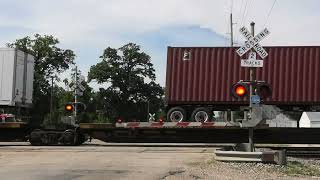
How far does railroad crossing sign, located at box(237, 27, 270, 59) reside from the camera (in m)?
14.2

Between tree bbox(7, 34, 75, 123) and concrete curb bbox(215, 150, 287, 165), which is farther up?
tree bbox(7, 34, 75, 123)

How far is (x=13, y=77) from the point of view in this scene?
20.9m

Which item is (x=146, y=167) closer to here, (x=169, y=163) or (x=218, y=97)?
(x=169, y=163)

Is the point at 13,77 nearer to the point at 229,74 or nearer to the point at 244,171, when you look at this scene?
the point at 229,74

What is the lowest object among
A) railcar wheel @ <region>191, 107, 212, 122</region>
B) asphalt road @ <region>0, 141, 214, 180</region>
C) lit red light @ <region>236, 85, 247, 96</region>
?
asphalt road @ <region>0, 141, 214, 180</region>

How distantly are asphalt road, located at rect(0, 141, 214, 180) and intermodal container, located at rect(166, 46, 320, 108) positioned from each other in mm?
8765

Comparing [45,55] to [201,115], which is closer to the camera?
[201,115]

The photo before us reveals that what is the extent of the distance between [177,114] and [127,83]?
68.3 m

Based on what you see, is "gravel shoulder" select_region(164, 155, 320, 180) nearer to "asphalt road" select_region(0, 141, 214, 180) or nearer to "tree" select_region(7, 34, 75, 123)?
"asphalt road" select_region(0, 141, 214, 180)

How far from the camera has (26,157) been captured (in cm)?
1580

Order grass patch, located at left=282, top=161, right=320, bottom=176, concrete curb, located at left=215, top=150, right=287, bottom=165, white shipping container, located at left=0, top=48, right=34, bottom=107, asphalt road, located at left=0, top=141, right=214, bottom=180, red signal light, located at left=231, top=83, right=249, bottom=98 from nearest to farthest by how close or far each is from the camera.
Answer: asphalt road, located at left=0, top=141, right=214, bottom=180 → grass patch, located at left=282, top=161, right=320, bottom=176 → concrete curb, located at left=215, top=150, right=287, bottom=165 → red signal light, located at left=231, top=83, right=249, bottom=98 → white shipping container, located at left=0, top=48, right=34, bottom=107

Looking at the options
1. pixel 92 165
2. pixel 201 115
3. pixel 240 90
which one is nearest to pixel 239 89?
pixel 240 90

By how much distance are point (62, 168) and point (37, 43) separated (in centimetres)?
7266

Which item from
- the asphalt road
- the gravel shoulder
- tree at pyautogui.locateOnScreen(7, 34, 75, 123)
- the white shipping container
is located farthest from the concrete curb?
tree at pyautogui.locateOnScreen(7, 34, 75, 123)
